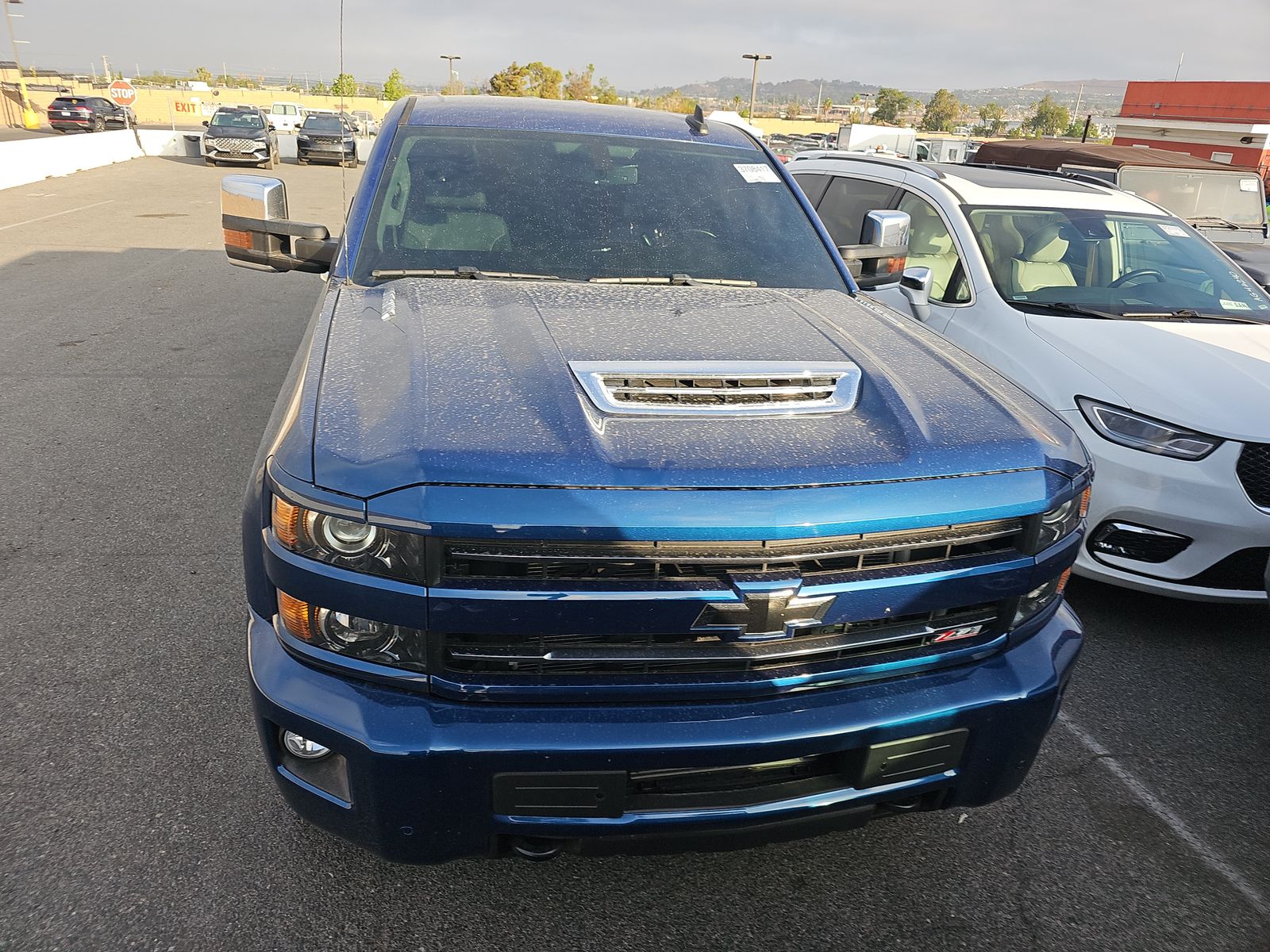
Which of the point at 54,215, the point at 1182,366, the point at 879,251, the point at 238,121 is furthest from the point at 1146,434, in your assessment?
the point at 238,121

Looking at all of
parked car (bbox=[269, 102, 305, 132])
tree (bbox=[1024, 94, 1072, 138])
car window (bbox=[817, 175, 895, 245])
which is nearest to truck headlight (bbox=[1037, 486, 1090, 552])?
car window (bbox=[817, 175, 895, 245])

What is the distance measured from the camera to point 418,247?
310 centimetres

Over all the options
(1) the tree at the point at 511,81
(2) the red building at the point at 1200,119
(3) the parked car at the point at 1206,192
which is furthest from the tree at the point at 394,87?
(3) the parked car at the point at 1206,192

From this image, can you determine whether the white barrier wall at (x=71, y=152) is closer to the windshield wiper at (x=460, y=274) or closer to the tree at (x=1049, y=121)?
the windshield wiper at (x=460, y=274)

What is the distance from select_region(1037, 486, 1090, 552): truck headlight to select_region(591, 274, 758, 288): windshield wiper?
1.36 metres

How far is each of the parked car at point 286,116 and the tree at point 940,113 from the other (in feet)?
244

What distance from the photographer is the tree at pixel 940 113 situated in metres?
103

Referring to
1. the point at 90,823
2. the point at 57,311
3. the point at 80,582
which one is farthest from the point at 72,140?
the point at 90,823

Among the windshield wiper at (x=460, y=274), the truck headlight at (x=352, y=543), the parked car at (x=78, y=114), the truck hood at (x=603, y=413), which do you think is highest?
the windshield wiper at (x=460, y=274)

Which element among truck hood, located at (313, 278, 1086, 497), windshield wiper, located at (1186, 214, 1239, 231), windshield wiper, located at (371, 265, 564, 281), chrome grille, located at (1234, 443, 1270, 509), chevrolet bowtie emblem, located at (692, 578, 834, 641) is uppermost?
windshield wiper, located at (1186, 214, 1239, 231)

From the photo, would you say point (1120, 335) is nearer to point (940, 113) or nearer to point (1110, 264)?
point (1110, 264)

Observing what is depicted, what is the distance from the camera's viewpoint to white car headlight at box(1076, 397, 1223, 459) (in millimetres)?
3736

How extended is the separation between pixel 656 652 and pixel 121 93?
123 feet

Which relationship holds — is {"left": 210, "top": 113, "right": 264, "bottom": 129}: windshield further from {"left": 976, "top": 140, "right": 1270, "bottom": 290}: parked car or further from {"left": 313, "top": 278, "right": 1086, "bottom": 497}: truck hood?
{"left": 313, "top": 278, "right": 1086, "bottom": 497}: truck hood
